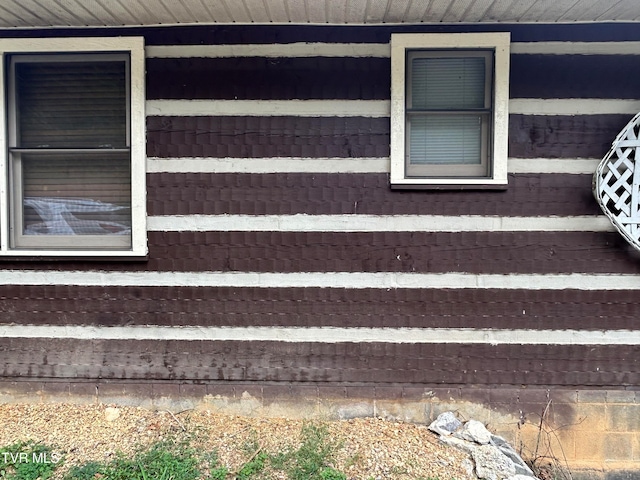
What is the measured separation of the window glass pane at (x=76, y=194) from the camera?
10.0ft

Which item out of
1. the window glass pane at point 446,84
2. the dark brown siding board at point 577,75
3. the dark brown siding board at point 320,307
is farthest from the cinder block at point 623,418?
the window glass pane at point 446,84

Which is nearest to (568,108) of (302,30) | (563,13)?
(563,13)

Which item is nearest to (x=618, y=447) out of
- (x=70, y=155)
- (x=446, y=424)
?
(x=446, y=424)

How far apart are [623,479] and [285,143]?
3532 mm

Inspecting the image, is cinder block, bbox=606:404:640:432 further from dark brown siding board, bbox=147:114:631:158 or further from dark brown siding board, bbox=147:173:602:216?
dark brown siding board, bbox=147:114:631:158

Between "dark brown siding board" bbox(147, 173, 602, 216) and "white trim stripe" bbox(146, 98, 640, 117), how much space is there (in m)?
0.44

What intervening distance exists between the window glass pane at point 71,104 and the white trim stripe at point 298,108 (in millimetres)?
341

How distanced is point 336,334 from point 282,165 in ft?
4.31

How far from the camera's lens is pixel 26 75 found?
304 centimetres

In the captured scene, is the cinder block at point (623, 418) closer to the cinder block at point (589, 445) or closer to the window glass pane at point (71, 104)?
the cinder block at point (589, 445)

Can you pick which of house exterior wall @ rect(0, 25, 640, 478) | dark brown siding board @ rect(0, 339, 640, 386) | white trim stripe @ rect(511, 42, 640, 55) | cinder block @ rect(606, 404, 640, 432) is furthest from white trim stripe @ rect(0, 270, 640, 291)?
white trim stripe @ rect(511, 42, 640, 55)

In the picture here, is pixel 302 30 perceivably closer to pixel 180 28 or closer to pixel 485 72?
pixel 180 28

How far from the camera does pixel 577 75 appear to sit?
2.86 m

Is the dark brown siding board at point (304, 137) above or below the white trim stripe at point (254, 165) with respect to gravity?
above
